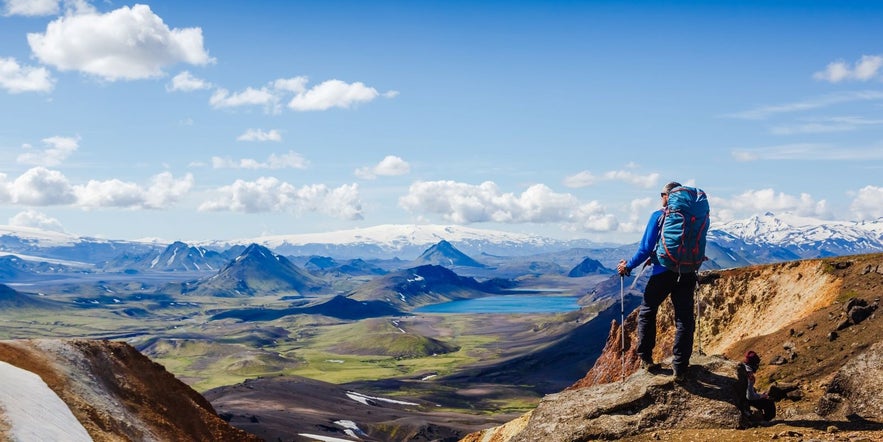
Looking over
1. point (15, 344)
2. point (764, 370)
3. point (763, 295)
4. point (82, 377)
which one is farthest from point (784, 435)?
point (763, 295)

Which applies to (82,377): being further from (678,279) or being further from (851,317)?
(851,317)

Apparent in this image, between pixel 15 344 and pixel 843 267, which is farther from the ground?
pixel 843 267

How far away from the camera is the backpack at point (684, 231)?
17.1 meters

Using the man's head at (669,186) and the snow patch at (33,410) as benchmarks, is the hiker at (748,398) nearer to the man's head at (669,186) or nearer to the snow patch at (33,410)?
the man's head at (669,186)

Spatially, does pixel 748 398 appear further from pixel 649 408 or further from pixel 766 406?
pixel 649 408

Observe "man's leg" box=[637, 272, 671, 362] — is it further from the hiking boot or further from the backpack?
the backpack

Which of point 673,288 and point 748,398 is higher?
point 673,288

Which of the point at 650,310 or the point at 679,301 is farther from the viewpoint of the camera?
the point at 650,310

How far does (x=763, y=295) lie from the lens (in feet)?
161

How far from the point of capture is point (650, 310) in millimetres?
18281

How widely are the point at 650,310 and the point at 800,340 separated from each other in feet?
72.9

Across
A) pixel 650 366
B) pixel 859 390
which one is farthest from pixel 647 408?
pixel 859 390

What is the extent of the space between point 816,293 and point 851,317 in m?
11.5

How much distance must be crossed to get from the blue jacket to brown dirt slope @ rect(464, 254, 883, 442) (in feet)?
8.96
